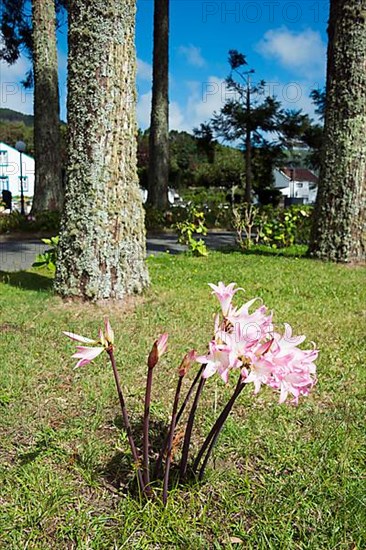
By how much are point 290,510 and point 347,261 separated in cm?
528

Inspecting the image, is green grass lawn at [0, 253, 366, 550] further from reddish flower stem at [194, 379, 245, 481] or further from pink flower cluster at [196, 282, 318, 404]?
pink flower cluster at [196, 282, 318, 404]

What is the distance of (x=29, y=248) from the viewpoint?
30.8 feet

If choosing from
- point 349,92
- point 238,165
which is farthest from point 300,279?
point 238,165

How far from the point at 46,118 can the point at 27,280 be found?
749cm

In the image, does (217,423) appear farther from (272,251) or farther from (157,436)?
(272,251)

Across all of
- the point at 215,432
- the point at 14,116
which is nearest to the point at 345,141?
the point at 215,432

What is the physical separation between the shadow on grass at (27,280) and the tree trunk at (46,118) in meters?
6.32

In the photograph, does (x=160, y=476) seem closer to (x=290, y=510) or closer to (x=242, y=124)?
(x=290, y=510)

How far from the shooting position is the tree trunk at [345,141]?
6199 millimetres

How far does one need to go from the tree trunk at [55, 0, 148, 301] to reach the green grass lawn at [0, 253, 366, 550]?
0.54 m

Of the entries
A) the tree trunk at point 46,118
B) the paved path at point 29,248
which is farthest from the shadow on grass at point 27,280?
the tree trunk at point 46,118

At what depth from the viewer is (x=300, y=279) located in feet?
18.5

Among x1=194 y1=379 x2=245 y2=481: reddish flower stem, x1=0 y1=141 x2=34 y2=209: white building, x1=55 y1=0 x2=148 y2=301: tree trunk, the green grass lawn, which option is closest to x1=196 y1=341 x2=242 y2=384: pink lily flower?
A: x1=194 y1=379 x2=245 y2=481: reddish flower stem

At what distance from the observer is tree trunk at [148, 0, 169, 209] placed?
13070mm
